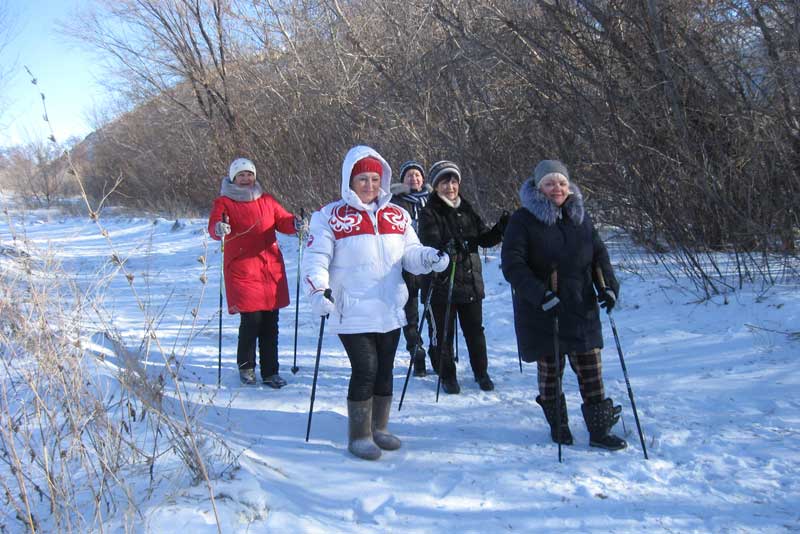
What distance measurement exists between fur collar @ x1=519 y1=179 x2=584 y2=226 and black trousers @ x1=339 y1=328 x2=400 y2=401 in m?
1.12

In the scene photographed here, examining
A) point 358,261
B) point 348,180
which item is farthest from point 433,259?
point 348,180

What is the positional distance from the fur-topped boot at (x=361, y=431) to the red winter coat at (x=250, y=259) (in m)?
1.63

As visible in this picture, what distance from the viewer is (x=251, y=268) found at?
4707 millimetres

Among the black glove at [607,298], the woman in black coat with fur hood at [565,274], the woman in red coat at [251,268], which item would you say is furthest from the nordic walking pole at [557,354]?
the woman in red coat at [251,268]

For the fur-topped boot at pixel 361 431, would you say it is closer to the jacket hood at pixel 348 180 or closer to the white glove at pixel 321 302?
the white glove at pixel 321 302

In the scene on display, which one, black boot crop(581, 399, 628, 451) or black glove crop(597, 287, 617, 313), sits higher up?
black glove crop(597, 287, 617, 313)

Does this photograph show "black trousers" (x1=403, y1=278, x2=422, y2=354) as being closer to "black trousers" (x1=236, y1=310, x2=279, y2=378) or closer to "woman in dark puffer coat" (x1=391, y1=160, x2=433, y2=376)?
"woman in dark puffer coat" (x1=391, y1=160, x2=433, y2=376)

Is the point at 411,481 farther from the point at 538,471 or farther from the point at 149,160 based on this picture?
the point at 149,160

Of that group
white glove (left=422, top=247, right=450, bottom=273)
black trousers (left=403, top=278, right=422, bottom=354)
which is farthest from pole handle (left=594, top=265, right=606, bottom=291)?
black trousers (left=403, top=278, right=422, bottom=354)

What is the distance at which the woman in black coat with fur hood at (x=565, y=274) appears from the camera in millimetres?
3412

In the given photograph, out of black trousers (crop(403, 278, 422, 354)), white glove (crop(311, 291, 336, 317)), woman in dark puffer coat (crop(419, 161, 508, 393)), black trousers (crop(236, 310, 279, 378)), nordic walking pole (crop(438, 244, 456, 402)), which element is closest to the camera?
white glove (crop(311, 291, 336, 317))

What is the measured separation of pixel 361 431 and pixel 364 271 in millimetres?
980

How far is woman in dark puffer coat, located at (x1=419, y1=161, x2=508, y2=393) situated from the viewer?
4.46 metres

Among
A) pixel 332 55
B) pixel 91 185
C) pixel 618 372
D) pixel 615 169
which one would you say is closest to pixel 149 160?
pixel 91 185
